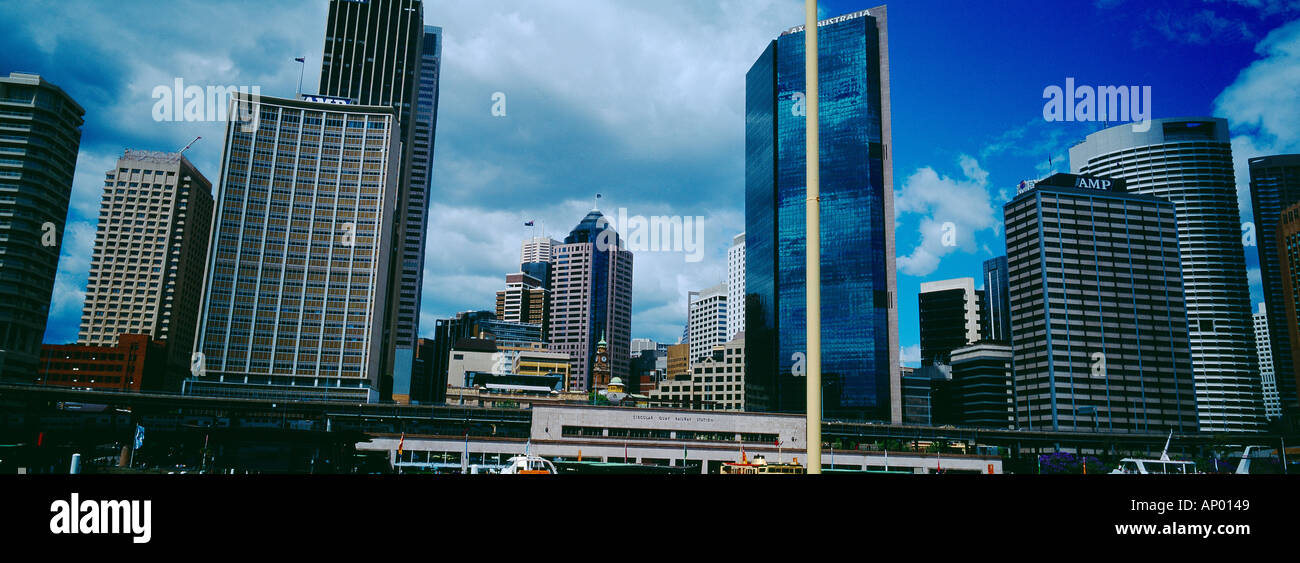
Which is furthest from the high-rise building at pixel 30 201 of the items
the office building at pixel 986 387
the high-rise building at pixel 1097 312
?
the high-rise building at pixel 1097 312

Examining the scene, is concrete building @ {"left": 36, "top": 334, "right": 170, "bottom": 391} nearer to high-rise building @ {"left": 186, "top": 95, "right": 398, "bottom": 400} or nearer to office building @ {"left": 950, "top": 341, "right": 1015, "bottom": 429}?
high-rise building @ {"left": 186, "top": 95, "right": 398, "bottom": 400}

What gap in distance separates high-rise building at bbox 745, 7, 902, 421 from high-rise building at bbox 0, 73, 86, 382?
403 ft

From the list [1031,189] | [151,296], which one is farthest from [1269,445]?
[151,296]

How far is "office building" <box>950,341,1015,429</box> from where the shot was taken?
176 meters

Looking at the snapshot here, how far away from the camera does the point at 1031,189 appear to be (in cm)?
17500

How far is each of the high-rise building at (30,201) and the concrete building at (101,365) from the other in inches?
1010

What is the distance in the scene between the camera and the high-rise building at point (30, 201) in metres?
94.8

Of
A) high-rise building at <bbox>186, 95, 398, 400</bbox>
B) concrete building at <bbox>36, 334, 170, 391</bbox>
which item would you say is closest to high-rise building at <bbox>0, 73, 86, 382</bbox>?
high-rise building at <bbox>186, 95, 398, 400</bbox>

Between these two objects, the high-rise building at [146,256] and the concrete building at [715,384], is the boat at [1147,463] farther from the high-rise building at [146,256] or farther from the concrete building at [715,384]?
the high-rise building at [146,256]

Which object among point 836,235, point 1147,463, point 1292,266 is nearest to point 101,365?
point 836,235

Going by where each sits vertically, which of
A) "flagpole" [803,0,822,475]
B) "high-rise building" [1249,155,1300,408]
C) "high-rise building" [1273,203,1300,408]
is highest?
"high-rise building" [1249,155,1300,408]
